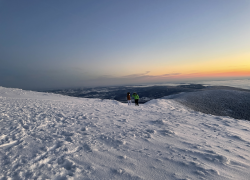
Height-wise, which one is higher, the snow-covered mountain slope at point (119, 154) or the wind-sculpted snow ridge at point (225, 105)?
the snow-covered mountain slope at point (119, 154)

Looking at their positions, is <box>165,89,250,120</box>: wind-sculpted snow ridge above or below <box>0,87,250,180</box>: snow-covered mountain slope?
below

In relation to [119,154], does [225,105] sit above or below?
below

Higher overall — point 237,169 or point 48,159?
point 48,159

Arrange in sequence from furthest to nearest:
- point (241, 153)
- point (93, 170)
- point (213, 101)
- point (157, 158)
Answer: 1. point (213, 101)
2. point (241, 153)
3. point (157, 158)
4. point (93, 170)

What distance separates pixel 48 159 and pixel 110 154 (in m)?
2.00

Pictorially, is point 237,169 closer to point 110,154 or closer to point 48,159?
point 110,154

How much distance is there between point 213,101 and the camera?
86.9ft

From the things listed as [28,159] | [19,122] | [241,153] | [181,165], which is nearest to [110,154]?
[181,165]

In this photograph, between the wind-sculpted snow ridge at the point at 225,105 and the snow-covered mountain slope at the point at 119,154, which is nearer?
the snow-covered mountain slope at the point at 119,154

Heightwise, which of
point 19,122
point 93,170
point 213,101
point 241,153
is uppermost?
point 19,122

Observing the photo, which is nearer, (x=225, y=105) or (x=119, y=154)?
(x=119, y=154)

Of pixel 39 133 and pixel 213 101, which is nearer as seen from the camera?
pixel 39 133

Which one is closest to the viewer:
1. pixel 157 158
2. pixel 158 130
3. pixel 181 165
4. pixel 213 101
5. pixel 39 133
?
pixel 181 165

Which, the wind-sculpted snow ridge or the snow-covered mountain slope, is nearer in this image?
the snow-covered mountain slope
